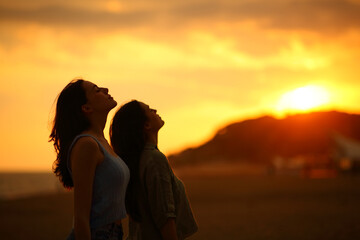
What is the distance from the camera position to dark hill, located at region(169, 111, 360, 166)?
103125 mm

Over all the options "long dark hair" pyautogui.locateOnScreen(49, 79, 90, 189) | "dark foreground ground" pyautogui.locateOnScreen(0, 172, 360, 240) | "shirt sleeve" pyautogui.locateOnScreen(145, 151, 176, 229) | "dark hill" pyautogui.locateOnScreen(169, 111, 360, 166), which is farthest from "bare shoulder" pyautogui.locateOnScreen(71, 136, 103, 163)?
"dark hill" pyautogui.locateOnScreen(169, 111, 360, 166)

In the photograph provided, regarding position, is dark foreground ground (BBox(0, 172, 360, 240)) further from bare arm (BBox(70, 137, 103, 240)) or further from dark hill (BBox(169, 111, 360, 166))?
dark hill (BBox(169, 111, 360, 166))

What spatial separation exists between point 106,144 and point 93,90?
1.34 ft

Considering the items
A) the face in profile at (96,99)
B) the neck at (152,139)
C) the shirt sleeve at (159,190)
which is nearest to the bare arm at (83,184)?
the face in profile at (96,99)

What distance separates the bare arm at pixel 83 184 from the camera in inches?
115

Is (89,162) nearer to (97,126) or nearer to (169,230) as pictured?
(97,126)

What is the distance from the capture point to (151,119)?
12.9ft

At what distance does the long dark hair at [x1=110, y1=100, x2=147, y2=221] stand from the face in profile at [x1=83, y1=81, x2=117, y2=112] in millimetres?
Result: 472

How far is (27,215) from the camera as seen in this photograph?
1897 cm

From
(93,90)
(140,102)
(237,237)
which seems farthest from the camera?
(237,237)

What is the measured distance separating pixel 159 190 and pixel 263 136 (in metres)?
120

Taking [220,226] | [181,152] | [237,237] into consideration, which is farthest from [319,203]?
[181,152]

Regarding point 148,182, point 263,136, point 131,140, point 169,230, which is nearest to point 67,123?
point 131,140

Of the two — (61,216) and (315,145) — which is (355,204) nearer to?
(61,216)
